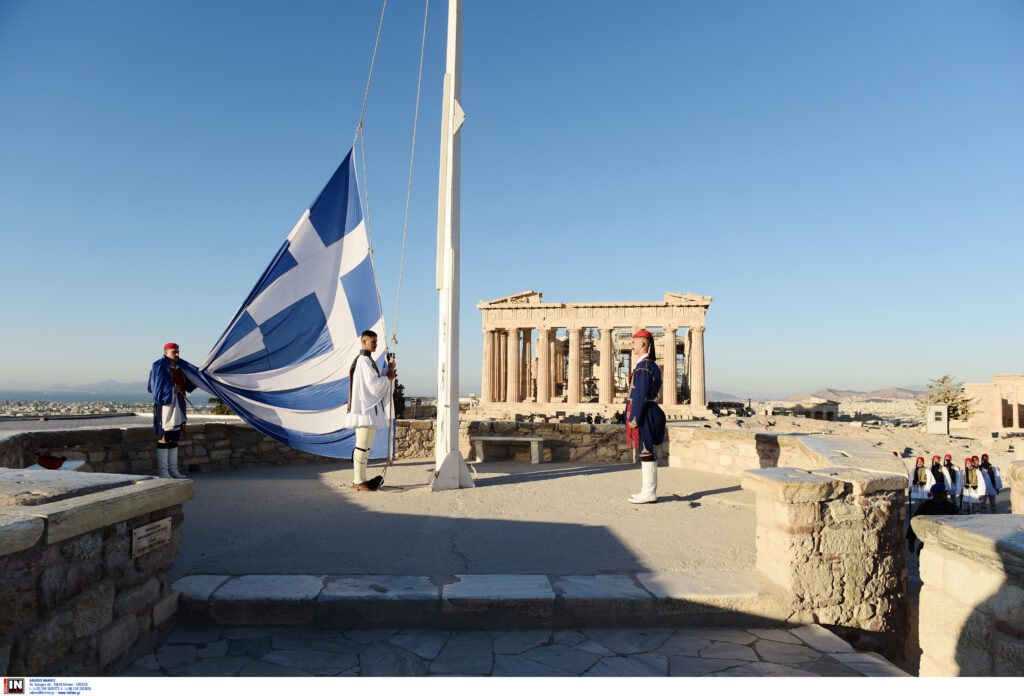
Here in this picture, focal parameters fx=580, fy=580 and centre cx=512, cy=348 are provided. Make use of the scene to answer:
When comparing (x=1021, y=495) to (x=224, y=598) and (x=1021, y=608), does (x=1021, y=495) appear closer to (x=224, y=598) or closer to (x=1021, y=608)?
(x=1021, y=608)

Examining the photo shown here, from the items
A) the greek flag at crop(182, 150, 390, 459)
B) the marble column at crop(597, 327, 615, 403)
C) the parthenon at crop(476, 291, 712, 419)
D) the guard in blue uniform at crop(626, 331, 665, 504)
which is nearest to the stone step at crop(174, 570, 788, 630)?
the guard in blue uniform at crop(626, 331, 665, 504)

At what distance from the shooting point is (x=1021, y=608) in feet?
6.98

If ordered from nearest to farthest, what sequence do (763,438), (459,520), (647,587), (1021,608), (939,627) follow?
(1021,608) → (939,627) → (647,587) → (459,520) → (763,438)

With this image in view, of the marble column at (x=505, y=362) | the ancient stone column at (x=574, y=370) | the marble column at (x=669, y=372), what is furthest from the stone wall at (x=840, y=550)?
the marble column at (x=505, y=362)

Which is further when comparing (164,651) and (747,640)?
(747,640)

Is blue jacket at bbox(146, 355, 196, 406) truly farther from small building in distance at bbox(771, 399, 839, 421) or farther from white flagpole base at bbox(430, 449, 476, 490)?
small building in distance at bbox(771, 399, 839, 421)

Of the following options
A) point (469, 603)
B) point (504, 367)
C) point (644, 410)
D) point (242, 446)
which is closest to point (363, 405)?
point (242, 446)

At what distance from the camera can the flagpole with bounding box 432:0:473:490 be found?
6.71 meters

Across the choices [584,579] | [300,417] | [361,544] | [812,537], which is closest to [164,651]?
[361,544]

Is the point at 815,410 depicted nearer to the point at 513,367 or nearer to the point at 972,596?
the point at 513,367

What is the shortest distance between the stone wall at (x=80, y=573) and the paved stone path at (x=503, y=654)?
195 mm

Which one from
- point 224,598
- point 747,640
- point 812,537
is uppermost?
point 812,537

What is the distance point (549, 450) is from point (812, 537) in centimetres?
598

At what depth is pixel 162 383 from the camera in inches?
273
